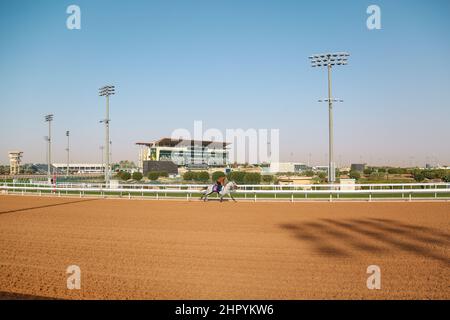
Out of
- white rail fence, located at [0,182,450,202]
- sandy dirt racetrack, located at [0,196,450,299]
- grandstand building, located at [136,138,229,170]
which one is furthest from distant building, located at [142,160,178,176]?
sandy dirt racetrack, located at [0,196,450,299]

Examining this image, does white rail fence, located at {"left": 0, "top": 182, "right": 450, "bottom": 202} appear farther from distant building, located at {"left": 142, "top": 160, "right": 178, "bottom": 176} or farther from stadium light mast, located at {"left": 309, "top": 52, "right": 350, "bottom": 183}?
distant building, located at {"left": 142, "top": 160, "right": 178, "bottom": 176}

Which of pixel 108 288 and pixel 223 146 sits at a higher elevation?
pixel 223 146

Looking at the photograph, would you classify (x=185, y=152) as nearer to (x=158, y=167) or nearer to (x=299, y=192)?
(x=158, y=167)

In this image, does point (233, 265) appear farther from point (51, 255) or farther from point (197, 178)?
point (197, 178)

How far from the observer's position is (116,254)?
6055mm

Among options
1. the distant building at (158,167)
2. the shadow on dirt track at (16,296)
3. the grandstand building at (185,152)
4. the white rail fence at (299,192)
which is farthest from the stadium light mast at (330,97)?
the grandstand building at (185,152)

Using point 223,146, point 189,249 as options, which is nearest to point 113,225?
point 189,249

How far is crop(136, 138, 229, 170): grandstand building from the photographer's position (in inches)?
3915

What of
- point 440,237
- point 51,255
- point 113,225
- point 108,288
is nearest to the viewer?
point 108,288

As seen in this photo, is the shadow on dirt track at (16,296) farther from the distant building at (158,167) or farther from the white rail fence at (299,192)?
the distant building at (158,167)

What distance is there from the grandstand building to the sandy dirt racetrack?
88102 millimetres

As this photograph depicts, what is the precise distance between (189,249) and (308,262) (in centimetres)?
223
